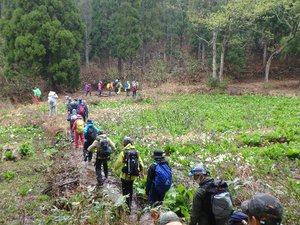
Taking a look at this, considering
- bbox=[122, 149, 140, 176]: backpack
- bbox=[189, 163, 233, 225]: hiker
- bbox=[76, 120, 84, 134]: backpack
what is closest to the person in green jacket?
bbox=[189, 163, 233, 225]: hiker

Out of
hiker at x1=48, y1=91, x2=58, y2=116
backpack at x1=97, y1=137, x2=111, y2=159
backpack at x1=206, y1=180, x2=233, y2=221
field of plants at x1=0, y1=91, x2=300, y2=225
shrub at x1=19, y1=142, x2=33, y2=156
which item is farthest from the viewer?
hiker at x1=48, y1=91, x2=58, y2=116

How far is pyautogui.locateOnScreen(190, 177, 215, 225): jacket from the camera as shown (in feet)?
16.3

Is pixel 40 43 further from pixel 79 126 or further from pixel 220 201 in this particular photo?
pixel 220 201

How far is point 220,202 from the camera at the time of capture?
4.67m

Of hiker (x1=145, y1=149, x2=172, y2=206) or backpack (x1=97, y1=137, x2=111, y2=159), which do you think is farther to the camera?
backpack (x1=97, y1=137, x2=111, y2=159)

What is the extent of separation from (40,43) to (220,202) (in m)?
32.7

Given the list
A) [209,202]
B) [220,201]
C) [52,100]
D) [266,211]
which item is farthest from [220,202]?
[52,100]

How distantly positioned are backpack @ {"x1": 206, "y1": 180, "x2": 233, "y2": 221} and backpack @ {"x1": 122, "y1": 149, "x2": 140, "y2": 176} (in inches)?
118

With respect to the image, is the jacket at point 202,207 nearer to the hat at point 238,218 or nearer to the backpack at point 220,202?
the backpack at point 220,202

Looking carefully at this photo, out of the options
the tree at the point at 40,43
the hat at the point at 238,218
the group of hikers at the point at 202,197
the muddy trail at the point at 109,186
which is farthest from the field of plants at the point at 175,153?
the tree at the point at 40,43

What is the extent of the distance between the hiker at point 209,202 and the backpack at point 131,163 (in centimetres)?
259

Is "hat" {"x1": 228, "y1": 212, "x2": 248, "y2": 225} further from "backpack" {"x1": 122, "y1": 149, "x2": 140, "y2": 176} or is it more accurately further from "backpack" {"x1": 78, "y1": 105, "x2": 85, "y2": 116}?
"backpack" {"x1": 78, "y1": 105, "x2": 85, "y2": 116}

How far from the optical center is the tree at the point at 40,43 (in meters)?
33.4

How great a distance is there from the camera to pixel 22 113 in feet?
78.3
